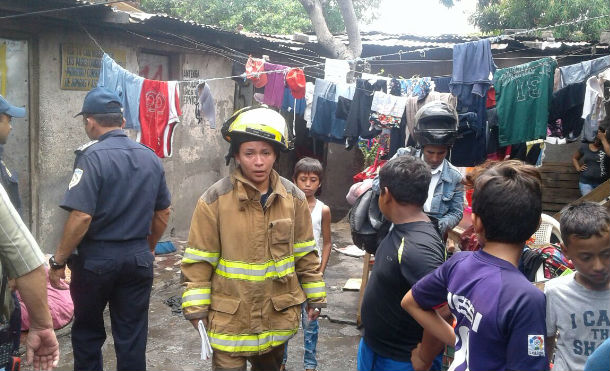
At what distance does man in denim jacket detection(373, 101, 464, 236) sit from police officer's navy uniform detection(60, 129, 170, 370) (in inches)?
72.9

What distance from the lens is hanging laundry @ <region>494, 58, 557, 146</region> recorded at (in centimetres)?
643

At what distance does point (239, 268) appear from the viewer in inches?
117

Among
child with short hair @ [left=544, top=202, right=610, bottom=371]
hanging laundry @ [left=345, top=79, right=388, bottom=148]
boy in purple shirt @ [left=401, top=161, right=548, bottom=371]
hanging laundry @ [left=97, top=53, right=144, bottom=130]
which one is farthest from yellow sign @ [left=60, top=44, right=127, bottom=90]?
child with short hair @ [left=544, top=202, right=610, bottom=371]

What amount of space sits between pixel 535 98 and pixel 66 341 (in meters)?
5.29

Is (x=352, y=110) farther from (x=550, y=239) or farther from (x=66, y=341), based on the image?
(x=66, y=341)

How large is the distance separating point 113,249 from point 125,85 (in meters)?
3.54

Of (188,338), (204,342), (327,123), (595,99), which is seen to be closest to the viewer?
(204,342)

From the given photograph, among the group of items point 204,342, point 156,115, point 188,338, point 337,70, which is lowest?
point 188,338

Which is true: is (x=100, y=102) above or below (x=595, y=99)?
below

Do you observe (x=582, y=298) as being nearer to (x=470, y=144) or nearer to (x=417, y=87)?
(x=470, y=144)

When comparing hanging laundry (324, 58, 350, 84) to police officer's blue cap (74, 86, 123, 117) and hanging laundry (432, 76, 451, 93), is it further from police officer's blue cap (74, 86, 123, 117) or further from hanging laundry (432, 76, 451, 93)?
police officer's blue cap (74, 86, 123, 117)

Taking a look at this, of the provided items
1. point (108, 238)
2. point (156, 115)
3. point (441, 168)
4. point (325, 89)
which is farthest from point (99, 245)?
point (325, 89)

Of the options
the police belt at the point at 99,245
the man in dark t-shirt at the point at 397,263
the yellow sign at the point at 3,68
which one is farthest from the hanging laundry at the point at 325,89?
the man in dark t-shirt at the point at 397,263

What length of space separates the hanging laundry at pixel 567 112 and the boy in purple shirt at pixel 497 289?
191 inches
